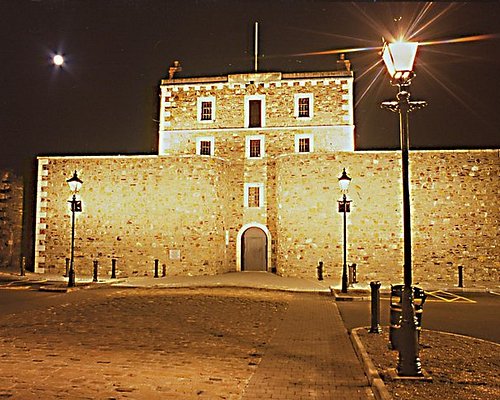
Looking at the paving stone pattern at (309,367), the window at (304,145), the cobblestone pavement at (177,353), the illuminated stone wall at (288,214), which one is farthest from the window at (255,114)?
the paving stone pattern at (309,367)

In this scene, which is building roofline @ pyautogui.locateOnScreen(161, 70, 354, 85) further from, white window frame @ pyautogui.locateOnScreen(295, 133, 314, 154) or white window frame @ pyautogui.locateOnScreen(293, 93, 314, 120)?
white window frame @ pyautogui.locateOnScreen(295, 133, 314, 154)

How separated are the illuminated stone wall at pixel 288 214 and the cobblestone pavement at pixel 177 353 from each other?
8.84m

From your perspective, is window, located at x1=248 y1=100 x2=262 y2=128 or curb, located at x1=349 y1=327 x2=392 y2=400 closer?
curb, located at x1=349 y1=327 x2=392 y2=400

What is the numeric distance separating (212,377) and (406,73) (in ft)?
15.7

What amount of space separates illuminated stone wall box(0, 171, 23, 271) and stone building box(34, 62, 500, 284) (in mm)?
4977

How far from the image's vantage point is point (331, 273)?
69.4 feet

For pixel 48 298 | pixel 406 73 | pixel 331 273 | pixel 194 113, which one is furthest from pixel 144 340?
pixel 194 113

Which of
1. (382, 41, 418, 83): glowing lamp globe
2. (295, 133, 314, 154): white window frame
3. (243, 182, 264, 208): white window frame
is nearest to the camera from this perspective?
(382, 41, 418, 83): glowing lamp globe

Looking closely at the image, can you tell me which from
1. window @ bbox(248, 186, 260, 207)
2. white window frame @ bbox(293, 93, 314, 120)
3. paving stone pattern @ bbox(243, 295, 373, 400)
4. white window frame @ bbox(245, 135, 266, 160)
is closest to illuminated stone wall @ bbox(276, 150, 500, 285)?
window @ bbox(248, 186, 260, 207)

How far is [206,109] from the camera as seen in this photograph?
82.3ft

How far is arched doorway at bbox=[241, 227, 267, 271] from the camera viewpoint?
2366 cm

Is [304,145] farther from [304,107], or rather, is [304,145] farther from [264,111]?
[264,111]

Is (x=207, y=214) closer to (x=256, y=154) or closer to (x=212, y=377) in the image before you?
(x=256, y=154)

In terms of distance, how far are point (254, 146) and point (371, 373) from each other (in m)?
19.0
